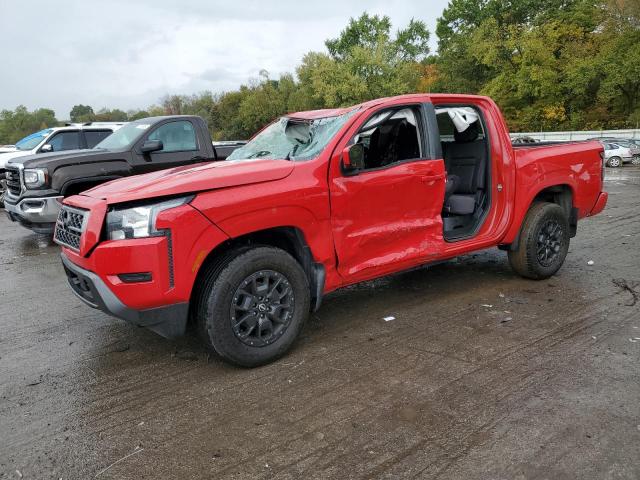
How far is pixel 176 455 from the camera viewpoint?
2680 mm

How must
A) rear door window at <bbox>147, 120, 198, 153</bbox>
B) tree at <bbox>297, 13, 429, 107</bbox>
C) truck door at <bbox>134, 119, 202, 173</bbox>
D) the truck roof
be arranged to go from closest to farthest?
the truck roof
truck door at <bbox>134, 119, 202, 173</bbox>
rear door window at <bbox>147, 120, 198, 153</bbox>
tree at <bbox>297, 13, 429, 107</bbox>

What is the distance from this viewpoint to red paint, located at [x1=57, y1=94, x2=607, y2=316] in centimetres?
322

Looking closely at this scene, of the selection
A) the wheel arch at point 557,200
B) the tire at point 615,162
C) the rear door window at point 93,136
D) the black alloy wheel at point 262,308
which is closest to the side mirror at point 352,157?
the black alloy wheel at point 262,308

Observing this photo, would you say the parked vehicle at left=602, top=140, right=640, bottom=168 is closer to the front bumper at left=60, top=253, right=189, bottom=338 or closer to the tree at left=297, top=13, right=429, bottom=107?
the front bumper at left=60, top=253, right=189, bottom=338

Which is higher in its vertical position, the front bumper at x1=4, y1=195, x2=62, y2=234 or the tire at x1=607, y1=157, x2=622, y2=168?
the front bumper at x1=4, y1=195, x2=62, y2=234

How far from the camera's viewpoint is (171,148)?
862 centimetres

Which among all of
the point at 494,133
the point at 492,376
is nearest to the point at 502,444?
the point at 492,376

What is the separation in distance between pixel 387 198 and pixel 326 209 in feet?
2.05

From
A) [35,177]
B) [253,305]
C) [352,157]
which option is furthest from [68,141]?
[253,305]

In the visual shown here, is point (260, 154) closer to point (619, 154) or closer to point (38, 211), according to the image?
point (38, 211)

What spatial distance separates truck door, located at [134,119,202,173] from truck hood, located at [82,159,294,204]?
14.6ft

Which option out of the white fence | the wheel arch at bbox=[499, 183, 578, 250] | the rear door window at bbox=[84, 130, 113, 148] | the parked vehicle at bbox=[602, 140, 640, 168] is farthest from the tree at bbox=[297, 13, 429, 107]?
the wheel arch at bbox=[499, 183, 578, 250]

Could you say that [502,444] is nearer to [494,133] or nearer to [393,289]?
[393,289]

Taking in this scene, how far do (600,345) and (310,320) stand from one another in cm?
235
